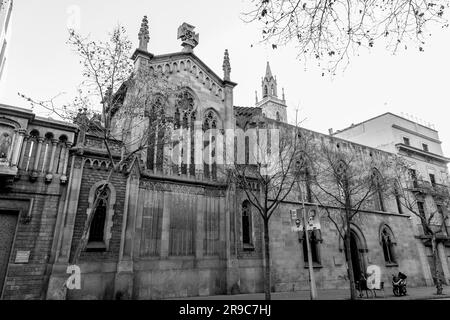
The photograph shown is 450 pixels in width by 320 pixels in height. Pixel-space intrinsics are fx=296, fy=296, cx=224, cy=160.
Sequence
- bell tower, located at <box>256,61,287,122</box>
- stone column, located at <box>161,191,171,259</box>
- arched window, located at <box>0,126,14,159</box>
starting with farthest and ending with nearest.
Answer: bell tower, located at <box>256,61,287,122</box> → stone column, located at <box>161,191,171,259</box> → arched window, located at <box>0,126,14,159</box>

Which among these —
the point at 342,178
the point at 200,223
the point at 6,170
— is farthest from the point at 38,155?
the point at 342,178

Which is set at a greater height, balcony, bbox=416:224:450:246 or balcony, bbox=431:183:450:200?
balcony, bbox=431:183:450:200

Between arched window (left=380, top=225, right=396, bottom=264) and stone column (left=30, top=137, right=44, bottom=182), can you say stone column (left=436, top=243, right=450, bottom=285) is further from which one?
stone column (left=30, top=137, right=44, bottom=182)

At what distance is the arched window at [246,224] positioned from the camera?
1848cm

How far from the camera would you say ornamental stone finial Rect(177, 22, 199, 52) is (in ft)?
69.3

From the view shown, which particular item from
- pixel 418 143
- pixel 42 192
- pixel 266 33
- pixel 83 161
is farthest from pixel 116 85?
pixel 418 143

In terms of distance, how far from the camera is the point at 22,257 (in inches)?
483

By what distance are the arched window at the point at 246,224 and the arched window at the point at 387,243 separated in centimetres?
1485

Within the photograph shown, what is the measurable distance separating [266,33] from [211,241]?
13.6 meters

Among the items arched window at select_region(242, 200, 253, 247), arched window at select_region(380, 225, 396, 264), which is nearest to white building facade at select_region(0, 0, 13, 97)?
arched window at select_region(242, 200, 253, 247)

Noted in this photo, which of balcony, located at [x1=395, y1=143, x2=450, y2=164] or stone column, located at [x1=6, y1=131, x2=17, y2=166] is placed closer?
stone column, located at [x1=6, y1=131, x2=17, y2=166]

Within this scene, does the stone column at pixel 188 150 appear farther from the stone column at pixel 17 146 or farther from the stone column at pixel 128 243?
the stone column at pixel 17 146

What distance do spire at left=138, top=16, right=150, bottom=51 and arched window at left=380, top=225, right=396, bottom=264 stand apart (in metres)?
24.9

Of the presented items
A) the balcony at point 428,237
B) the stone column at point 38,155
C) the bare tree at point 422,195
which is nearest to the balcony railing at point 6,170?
the stone column at point 38,155
